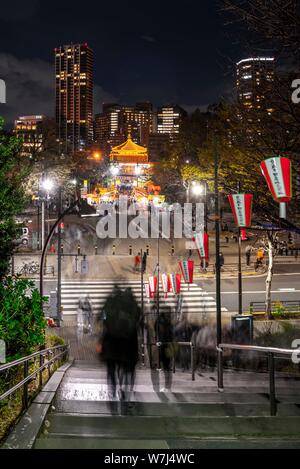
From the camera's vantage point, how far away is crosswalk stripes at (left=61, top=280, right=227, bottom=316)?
73.6 ft

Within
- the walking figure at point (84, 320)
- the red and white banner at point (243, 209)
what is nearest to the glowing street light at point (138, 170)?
the walking figure at point (84, 320)

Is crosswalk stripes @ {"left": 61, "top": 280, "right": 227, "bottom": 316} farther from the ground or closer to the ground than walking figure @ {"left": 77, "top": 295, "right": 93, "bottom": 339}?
farther from the ground

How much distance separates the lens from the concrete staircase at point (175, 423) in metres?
4.72

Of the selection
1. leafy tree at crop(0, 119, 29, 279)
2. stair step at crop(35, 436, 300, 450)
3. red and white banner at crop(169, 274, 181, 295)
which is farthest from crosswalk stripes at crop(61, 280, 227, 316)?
stair step at crop(35, 436, 300, 450)

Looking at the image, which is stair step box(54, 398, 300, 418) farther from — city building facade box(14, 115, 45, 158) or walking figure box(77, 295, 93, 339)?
walking figure box(77, 295, 93, 339)

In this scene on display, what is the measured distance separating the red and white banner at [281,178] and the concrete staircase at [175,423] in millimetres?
3430

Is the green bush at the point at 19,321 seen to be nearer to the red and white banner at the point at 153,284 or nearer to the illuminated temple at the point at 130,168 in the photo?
the red and white banner at the point at 153,284

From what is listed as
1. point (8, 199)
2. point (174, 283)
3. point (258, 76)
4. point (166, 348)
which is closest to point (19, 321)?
point (8, 199)

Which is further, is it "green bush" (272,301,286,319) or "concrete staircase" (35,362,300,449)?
"green bush" (272,301,286,319)

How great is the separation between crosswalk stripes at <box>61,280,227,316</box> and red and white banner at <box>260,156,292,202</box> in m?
13.8

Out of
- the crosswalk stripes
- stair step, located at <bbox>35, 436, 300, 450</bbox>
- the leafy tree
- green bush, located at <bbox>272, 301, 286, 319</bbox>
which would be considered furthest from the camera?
the crosswalk stripes

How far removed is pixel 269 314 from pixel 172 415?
14814 mm

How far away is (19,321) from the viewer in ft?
25.6
